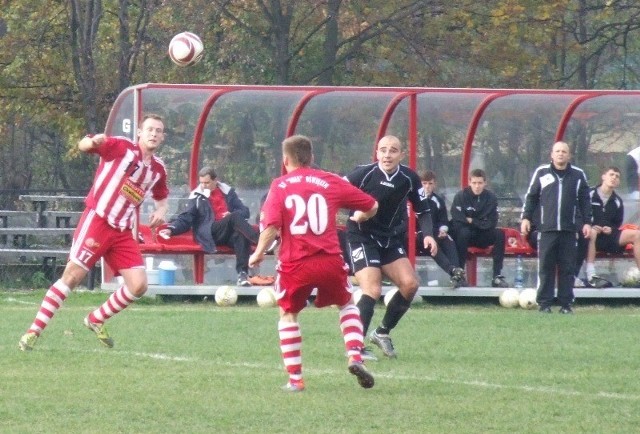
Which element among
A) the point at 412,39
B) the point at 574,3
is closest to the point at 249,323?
the point at 412,39

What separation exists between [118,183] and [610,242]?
25.1 feet

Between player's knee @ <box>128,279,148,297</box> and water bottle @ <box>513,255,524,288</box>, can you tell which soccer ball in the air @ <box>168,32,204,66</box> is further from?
player's knee @ <box>128,279,148,297</box>

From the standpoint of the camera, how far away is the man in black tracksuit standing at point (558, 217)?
1379 centimetres

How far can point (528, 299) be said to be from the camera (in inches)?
590

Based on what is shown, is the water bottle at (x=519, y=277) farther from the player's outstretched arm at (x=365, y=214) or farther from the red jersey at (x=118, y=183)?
the player's outstretched arm at (x=365, y=214)

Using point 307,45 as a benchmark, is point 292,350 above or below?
below

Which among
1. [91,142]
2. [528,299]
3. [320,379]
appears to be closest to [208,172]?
[528,299]

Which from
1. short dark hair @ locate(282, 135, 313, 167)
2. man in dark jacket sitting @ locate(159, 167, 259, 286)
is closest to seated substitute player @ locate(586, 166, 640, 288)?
man in dark jacket sitting @ locate(159, 167, 259, 286)

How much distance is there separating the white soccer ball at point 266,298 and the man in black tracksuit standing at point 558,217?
3.02 meters

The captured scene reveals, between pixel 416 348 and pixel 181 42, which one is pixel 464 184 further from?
pixel 416 348

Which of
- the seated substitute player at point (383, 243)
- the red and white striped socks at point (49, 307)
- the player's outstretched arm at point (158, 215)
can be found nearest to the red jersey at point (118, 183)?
the player's outstretched arm at point (158, 215)

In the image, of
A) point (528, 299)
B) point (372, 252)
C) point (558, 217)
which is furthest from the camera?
point (528, 299)

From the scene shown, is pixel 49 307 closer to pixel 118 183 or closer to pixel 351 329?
pixel 118 183

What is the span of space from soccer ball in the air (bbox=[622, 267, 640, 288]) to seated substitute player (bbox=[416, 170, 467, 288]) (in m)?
1.97
